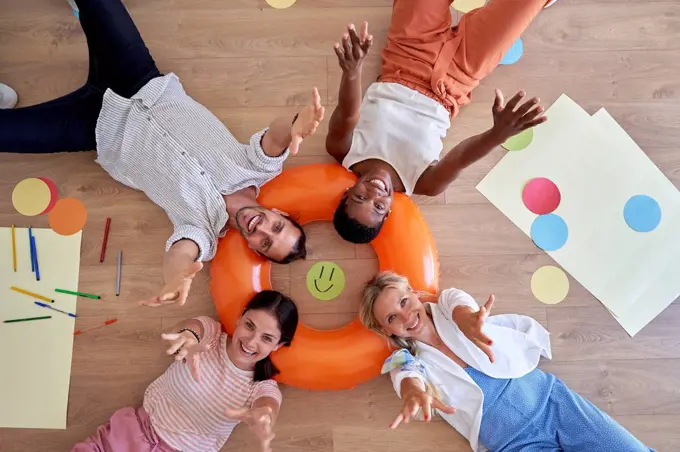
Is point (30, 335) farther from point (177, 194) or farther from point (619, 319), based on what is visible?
point (619, 319)

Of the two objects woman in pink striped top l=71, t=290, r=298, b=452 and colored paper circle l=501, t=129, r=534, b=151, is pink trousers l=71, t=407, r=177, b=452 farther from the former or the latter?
colored paper circle l=501, t=129, r=534, b=151

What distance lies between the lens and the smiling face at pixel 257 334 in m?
1.11

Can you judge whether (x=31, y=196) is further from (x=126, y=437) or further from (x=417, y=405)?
(x=417, y=405)

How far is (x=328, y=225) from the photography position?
1319mm

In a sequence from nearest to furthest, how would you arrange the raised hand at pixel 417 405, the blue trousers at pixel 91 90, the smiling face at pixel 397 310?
the raised hand at pixel 417 405, the smiling face at pixel 397 310, the blue trousers at pixel 91 90

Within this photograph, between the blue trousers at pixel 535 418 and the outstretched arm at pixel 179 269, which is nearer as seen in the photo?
the outstretched arm at pixel 179 269

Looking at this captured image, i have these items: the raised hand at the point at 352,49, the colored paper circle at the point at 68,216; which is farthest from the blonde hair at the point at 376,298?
the colored paper circle at the point at 68,216

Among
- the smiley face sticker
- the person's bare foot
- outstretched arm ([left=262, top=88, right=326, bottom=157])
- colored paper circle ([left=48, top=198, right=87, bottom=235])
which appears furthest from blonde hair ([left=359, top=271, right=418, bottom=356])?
the person's bare foot

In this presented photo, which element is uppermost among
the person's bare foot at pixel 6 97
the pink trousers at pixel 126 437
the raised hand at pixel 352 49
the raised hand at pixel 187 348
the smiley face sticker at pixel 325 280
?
the raised hand at pixel 352 49

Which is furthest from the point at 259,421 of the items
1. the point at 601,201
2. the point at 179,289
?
the point at 601,201

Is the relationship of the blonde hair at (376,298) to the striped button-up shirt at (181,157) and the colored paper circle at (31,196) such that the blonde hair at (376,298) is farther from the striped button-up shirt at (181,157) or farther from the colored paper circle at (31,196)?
the colored paper circle at (31,196)

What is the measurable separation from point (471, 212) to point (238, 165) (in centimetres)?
57

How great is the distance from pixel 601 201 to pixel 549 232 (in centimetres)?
15

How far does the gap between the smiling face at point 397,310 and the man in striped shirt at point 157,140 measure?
0.21 m
